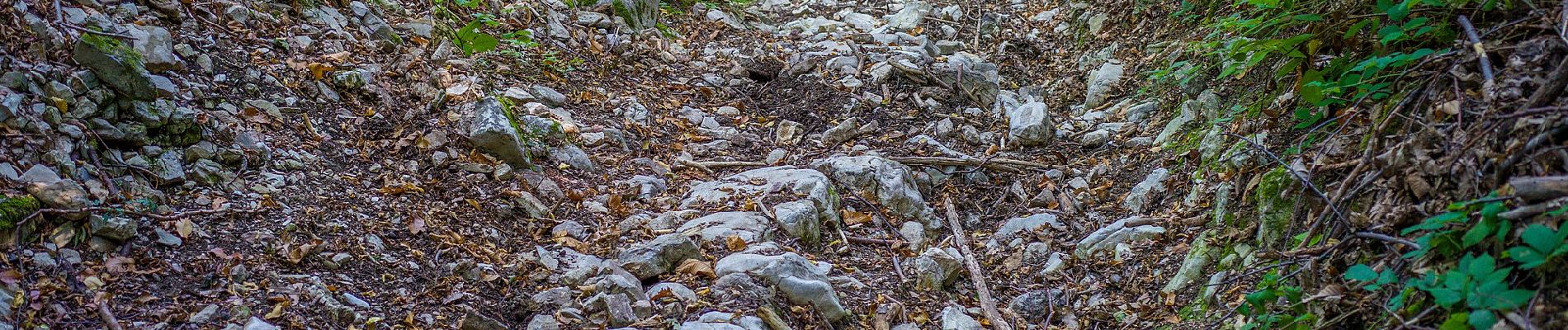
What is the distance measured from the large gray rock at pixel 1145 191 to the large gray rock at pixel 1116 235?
0.47 feet

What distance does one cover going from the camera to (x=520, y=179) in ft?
13.3

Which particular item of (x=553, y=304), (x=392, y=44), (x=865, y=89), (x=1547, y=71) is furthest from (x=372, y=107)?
(x=1547, y=71)

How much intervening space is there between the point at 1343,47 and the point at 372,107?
14.6 ft

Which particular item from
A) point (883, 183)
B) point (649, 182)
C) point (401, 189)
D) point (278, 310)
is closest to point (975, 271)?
point (883, 183)

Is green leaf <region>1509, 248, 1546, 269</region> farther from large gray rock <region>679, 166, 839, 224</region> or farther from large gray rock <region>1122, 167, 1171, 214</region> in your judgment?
large gray rock <region>679, 166, 839, 224</region>

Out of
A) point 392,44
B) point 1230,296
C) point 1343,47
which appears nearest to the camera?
point 1230,296

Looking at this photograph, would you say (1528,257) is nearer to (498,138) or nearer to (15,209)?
(498,138)

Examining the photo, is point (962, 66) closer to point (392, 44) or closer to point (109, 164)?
point (392, 44)

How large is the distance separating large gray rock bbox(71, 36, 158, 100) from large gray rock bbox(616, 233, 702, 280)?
199cm

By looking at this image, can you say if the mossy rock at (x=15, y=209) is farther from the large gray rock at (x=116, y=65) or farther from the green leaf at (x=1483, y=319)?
the green leaf at (x=1483, y=319)

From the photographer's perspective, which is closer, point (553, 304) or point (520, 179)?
point (553, 304)

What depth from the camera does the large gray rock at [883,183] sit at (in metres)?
4.40

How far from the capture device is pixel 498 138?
4070 millimetres

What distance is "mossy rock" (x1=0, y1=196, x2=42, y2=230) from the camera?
2607 millimetres
